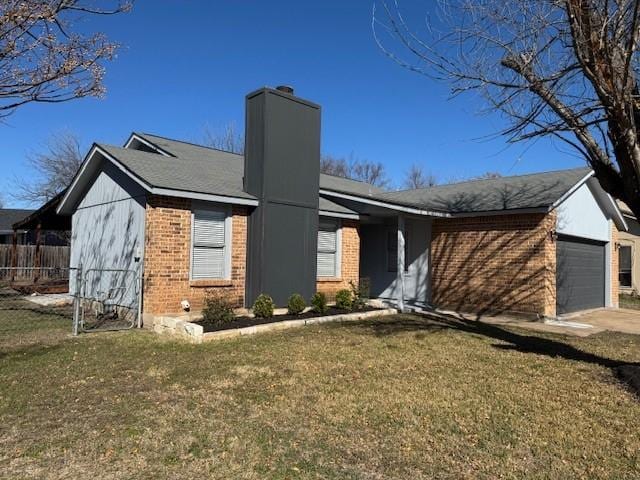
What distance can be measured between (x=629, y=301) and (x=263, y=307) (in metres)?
16.2

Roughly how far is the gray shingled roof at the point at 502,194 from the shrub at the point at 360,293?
8.32 ft

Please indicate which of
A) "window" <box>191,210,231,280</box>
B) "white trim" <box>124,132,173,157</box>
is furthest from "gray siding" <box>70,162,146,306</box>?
"white trim" <box>124,132,173,157</box>

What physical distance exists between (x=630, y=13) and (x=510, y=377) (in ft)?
16.0

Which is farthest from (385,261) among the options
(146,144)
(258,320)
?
(146,144)

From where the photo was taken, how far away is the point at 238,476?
372 centimetres

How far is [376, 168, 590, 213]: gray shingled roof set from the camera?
513 inches

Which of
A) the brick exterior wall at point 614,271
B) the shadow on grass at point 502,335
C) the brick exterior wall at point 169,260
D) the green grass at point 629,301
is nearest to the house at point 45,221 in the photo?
the brick exterior wall at point 169,260

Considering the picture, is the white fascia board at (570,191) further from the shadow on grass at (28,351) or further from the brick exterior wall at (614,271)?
the shadow on grass at (28,351)

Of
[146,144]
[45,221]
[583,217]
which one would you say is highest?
[146,144]

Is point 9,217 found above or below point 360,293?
above

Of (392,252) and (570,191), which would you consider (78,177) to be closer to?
(392,252)

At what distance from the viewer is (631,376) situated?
6473 millimetres

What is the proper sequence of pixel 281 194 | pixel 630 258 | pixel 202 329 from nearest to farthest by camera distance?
pixel 202 329 → pixel 281 194 → pixel 630 258

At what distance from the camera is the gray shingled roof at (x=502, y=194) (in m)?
13.0
